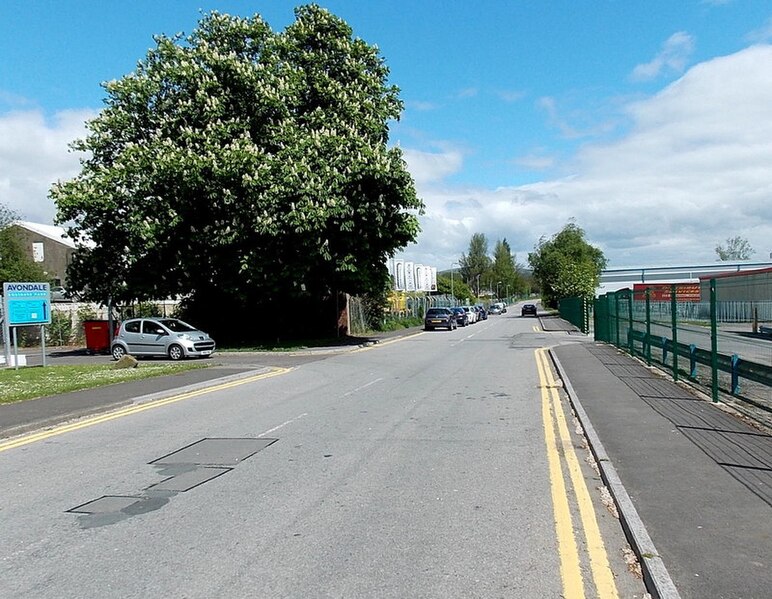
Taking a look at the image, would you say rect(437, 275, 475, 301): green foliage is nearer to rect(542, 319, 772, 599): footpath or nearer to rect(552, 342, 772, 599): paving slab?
rect(542, 319, 772, 599): footpath

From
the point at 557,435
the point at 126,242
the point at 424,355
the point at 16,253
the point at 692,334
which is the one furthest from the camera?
the point at 16,253

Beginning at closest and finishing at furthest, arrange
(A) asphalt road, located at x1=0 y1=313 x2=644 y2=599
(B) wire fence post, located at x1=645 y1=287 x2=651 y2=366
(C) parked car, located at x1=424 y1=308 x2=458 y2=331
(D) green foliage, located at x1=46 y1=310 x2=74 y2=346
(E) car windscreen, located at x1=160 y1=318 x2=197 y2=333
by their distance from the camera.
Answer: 1. (A) asphalt road, located at x1=0 y1=313 x2=644 y2=599
2. (B) wire fence post, located at x1=645 y1=287 x2=651 y2=366
3. (E) car windscreen, located at x1=160 y1=318 x2=197 y2=333
4. (D) green foliage, located at x1=46 y1=310 x2=74 y2=346
5. (C) parked car, located at x1=424 y1=308 x2=458 y2=331

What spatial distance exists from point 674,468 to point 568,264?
184 feet

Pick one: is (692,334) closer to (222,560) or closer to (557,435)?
(557,435)

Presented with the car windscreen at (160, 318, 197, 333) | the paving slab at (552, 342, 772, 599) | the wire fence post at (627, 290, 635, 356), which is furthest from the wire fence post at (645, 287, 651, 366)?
the car windscreen at (160, 318, 197, 333)

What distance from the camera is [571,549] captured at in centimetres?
505

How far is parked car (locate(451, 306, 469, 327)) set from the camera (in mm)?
52022

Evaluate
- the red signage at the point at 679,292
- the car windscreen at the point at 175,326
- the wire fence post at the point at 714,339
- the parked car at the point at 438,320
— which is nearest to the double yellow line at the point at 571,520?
the wire fence post at the point at 714,339

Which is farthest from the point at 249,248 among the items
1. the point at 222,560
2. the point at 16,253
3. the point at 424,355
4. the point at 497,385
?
the point at 16,253

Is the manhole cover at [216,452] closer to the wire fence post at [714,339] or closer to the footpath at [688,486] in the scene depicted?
the footpath at [688,486]

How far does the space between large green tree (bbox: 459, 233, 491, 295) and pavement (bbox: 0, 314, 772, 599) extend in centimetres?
14455

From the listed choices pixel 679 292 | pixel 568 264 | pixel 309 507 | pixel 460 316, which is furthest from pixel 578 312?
pixel 309 507

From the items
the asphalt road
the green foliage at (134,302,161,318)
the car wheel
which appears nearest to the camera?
the asphalt road

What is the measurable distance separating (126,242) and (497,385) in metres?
20.5
